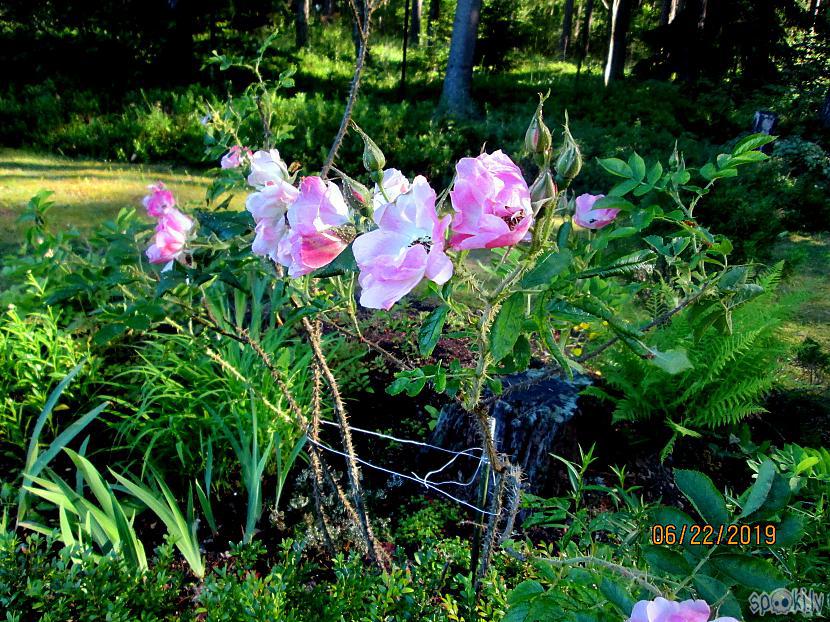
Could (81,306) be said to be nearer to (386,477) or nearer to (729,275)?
(386,477)

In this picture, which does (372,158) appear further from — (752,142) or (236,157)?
(236,157)

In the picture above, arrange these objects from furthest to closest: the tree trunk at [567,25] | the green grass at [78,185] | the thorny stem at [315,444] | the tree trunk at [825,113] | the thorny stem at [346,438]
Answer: the tree trunk at [567,25], the tree trunk at [825,113], the green grass at [78,185], the thorny stem at [315,444], the thorny stem at [346,438]

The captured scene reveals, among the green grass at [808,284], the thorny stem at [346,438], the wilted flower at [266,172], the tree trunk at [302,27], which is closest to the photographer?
the wilted flower at [266,172]

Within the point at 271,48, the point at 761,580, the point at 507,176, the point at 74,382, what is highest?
the point at 271,48

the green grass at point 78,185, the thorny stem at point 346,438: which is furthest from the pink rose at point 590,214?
the green grass at point 78,185

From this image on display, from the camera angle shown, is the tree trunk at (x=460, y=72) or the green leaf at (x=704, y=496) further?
the tree trunk at (x=460, y=72)

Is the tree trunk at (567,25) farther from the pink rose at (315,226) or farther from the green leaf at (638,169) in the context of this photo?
the pink rose at (315,226)

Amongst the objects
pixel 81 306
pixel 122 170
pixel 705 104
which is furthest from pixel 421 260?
pixel 705 104

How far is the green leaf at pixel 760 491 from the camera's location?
69 cm

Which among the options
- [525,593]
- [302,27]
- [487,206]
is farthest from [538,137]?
[302,27]

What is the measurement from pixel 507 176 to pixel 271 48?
38.5 feet

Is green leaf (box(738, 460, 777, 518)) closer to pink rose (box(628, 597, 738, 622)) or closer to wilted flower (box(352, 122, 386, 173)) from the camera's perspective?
pink rose (box(628, 597, 738, 622))

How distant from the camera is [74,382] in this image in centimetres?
227
